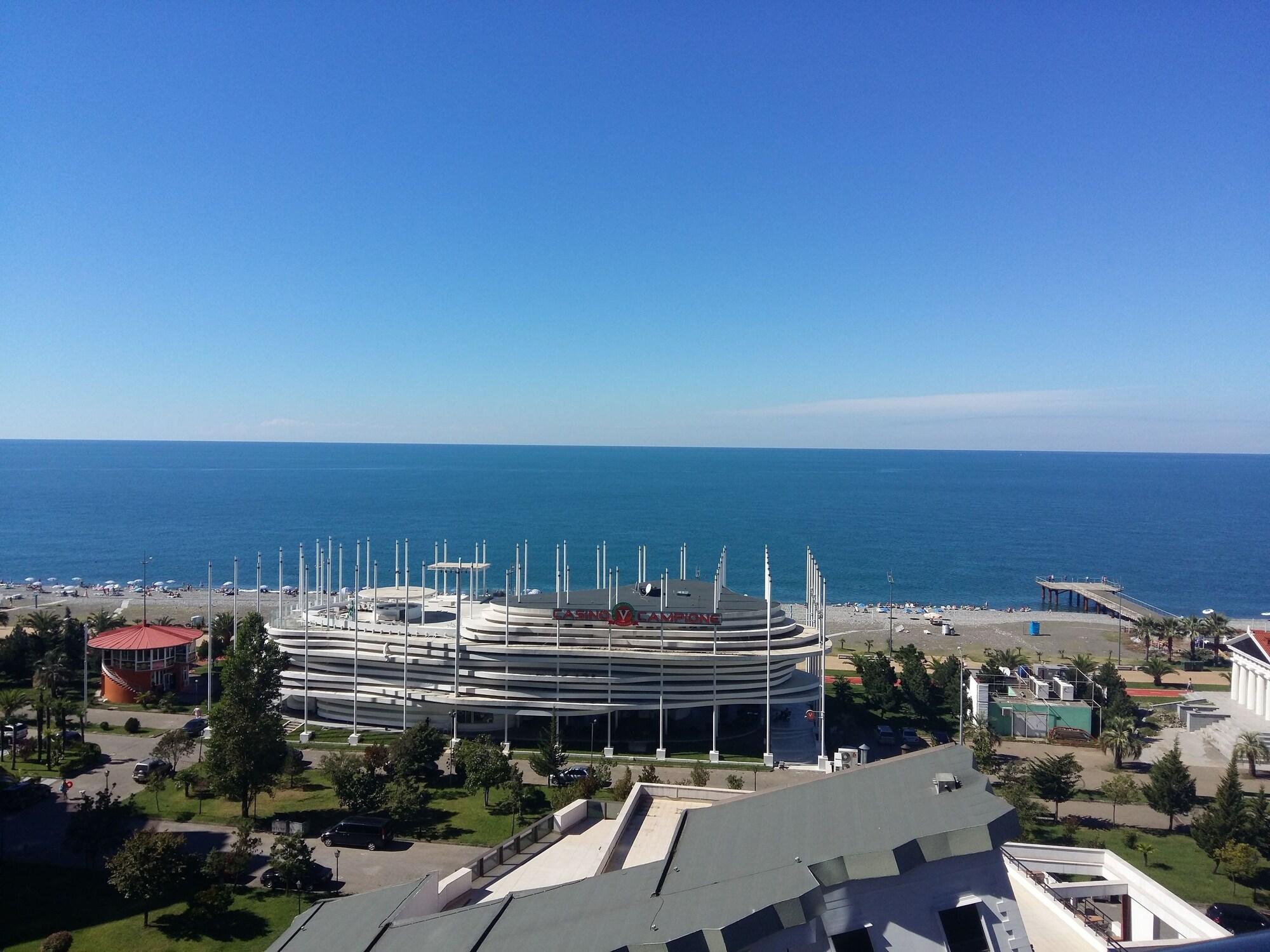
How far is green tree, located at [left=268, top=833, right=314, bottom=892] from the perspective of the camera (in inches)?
1115

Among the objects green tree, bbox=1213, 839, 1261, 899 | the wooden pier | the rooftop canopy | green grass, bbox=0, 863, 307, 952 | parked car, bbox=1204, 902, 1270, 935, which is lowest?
the wooden pier

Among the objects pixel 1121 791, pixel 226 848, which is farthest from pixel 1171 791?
pixel 226 848

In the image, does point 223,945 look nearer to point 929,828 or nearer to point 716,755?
point 929,828

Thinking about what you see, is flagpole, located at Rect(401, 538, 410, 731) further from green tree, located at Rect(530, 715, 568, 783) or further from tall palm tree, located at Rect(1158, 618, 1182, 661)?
tall palm tree, located at Rect(1158, 618, 1182, 661)

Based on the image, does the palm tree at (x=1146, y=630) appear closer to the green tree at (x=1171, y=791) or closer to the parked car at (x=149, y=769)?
the green tree at (x=1171, y=791)

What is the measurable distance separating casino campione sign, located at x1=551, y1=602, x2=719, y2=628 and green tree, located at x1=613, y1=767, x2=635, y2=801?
10.5 meters

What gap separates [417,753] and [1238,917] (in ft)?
115

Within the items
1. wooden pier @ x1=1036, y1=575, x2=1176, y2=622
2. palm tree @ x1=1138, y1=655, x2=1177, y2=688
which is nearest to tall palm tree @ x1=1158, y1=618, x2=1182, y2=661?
palm tree @ x1=1138, y1=655, x2=1177, y2=688

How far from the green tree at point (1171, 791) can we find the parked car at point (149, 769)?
160 feet

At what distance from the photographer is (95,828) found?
31500 millimetres

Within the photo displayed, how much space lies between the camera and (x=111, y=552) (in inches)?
5413

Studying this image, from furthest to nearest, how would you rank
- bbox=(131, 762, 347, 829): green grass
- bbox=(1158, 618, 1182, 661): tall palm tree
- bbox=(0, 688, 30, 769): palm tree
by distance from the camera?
bbox=(1158, 618, 1182, 661): tall palm tree < bbox=(0, 688, 30, 769): palm tree < bbox=(131, 762, 347, 829): green grass

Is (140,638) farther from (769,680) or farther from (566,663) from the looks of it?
(769,680)

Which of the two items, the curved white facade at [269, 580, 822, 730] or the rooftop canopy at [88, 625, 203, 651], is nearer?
the curved white facade at [269, 580, 822, 730]
